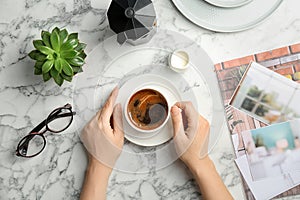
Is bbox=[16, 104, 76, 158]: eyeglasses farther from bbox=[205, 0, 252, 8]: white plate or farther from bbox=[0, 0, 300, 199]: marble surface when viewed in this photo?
bbox=[205, 0, 252, 8]: white plate

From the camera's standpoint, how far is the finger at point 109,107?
3.48ft

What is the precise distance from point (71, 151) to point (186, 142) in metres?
0.27

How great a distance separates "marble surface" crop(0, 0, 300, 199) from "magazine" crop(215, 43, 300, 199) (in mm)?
17

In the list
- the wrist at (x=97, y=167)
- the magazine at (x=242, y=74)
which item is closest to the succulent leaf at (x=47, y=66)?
the wrist at (x=97, y=167)

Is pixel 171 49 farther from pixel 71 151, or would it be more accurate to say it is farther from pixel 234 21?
pixel 71 151

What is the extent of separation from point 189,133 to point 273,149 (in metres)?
0.20

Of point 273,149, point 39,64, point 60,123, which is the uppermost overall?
point 39,64

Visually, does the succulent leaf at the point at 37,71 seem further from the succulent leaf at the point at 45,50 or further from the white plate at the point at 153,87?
the white plate at the point at 153,87

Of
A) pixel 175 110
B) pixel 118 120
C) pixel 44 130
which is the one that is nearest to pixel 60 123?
pixel 44 130

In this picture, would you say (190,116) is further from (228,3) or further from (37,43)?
(37,43)

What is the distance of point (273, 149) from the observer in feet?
3.62

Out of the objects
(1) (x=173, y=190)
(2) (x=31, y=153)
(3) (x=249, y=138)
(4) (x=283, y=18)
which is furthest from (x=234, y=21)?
(2) (x=31, y=153)

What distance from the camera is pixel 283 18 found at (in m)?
1.11

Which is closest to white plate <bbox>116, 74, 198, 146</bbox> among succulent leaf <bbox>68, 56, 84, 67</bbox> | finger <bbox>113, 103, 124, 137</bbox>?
finger <bbox>113, 103, 124, 137</bbox>
